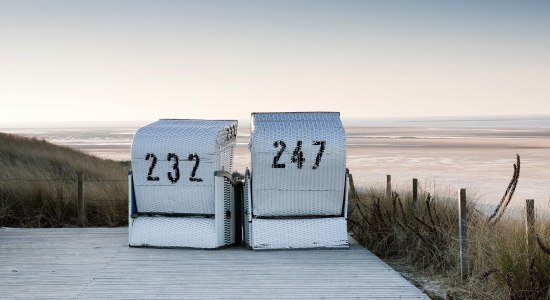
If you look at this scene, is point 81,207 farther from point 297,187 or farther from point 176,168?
point 297,187

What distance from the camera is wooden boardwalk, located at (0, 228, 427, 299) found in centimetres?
867

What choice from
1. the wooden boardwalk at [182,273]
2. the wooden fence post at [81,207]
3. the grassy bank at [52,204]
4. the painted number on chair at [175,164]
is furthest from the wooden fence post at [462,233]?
the wooden fence post at [81,207]

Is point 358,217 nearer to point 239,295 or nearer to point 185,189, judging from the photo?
point 185,189

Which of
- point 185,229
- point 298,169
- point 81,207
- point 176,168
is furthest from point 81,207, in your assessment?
point 298,169

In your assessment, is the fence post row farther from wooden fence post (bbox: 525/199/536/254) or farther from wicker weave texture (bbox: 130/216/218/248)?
wooden fence post (bbox: 525/199/536/254)

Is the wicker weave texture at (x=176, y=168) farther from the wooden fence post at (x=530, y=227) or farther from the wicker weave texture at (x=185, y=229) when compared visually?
the wooden fence post at (x=530, y=227)

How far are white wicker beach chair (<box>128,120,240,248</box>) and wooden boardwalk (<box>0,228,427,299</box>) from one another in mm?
284

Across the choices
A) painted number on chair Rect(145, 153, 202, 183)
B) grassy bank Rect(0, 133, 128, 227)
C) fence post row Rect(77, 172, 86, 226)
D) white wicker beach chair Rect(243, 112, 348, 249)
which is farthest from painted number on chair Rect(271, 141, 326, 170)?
fence post row Rect(77, 172, 86, 226)

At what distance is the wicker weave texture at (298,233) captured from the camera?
11438 millimetres

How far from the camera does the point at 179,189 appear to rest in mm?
11492

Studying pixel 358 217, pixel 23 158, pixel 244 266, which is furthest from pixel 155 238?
pixel 23 158

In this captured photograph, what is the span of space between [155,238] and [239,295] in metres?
3.38

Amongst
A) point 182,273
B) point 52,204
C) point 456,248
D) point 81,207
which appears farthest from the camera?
point 52,204

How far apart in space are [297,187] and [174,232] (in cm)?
195
